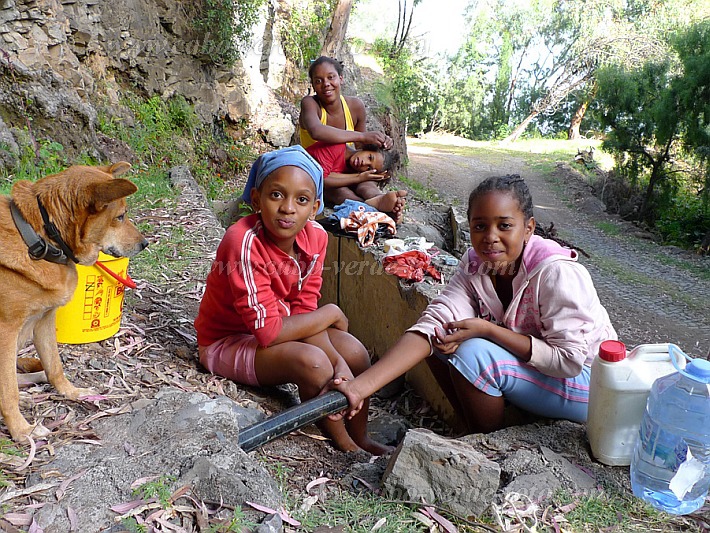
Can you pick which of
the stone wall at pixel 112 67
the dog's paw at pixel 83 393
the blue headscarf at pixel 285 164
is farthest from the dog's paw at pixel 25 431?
the stone wall at pixel 112 67

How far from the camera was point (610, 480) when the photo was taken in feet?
8.43

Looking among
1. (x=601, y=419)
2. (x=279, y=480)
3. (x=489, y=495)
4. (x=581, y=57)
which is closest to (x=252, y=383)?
(x=279, y=480)

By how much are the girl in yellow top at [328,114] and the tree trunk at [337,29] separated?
8218 millimetres

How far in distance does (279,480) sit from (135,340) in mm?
1637

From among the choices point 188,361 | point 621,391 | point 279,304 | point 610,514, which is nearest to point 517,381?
point 621,391

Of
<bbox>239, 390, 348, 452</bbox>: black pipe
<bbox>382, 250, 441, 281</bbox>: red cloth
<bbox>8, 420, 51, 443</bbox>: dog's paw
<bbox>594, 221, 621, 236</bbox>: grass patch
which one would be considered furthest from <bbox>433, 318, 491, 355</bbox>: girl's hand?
<bbox>594, 221, 621, 236</bbox>: grass patch

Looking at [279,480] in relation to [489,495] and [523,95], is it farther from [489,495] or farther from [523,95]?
[523,95]

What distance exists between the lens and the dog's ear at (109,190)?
8.25 ft

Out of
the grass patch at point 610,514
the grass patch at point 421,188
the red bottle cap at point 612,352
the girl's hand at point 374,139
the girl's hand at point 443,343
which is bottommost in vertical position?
the grass patch at point 421,188

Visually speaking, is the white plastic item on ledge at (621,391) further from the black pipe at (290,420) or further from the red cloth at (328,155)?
the red cloth at (328,155)

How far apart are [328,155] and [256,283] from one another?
4.20m

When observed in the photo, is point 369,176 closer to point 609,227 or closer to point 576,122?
point 609,227

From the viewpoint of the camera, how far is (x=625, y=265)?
11.1m

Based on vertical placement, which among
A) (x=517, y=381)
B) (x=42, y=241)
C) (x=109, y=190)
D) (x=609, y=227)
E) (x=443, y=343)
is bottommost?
(x=609, y=227)
